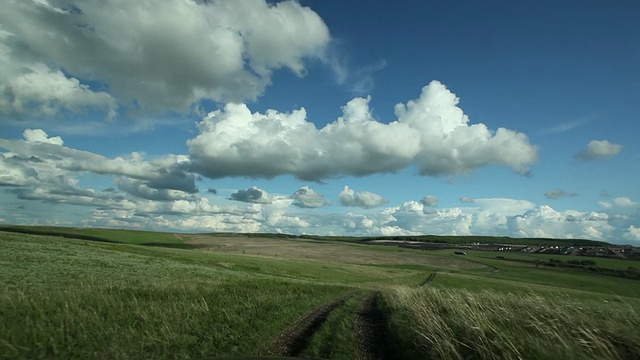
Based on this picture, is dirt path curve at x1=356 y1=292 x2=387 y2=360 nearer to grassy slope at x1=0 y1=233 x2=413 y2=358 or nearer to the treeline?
grassy slope at x1=0 y1=233 x2=413 y2=358

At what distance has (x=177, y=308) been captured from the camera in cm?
1708

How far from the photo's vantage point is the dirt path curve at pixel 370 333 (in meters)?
14.2

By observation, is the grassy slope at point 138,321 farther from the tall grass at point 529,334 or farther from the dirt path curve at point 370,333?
the tall grass at point 529,334

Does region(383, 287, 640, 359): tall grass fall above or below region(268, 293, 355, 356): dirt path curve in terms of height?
above

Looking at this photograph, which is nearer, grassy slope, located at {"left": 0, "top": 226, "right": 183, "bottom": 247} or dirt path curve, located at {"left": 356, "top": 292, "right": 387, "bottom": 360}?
dirt path curve, located at {"left": 356, "top": 292, "right": 387, "bottom": 360}

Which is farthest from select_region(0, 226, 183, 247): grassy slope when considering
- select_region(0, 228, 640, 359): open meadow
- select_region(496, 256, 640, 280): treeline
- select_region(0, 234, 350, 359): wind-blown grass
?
select_region(496, 256, 640, 280): treeline

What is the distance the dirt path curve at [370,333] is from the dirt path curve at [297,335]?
2.12m

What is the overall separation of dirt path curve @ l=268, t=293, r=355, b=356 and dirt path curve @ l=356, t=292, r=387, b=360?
6.95 ft

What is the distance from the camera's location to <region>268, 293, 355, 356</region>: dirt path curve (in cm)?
1356

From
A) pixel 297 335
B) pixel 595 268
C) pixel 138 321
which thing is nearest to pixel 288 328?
pixel 297 335

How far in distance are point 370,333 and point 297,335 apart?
12.7ft

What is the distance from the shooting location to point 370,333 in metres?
18.0

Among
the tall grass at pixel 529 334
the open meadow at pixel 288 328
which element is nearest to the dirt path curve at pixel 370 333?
the open meadow at pixel 288 328

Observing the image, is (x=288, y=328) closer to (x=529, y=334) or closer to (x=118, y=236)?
(x=529, y=334)
